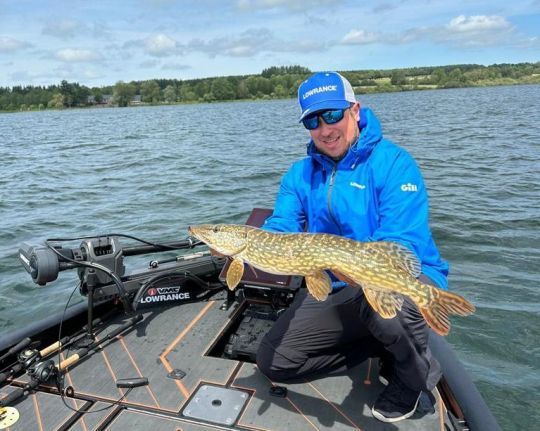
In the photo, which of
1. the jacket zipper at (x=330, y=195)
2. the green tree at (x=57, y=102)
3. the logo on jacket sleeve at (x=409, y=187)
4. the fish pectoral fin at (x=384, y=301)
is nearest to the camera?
the fish pectoral fin at (x=384, y=301)

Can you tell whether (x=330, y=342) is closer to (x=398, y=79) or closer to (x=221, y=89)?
(x=221, y=89)

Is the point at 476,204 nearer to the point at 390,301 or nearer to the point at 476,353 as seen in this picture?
the point at 476,353

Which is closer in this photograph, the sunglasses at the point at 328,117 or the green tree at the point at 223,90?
the sunglasses at the point at 328,117

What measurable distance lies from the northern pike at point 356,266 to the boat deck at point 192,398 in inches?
32.4

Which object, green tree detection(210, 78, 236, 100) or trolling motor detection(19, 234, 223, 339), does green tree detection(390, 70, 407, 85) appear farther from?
trolling motor detection(19, 234, 223, 339)

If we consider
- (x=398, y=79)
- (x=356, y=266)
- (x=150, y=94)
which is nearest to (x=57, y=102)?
(x=150, y=94)

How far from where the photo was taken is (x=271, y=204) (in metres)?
12.1

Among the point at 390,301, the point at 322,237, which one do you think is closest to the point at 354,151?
the point at 322,237

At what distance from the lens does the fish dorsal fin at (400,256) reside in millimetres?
2854

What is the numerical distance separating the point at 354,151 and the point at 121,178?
14.5 metres

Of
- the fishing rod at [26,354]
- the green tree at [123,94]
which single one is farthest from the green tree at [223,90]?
the fishing rod at [26,354]

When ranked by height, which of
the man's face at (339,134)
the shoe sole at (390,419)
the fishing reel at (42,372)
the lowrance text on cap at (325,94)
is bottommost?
the shoe sole at (390,419)

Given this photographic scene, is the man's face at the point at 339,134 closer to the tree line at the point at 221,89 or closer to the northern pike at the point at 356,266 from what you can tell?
the northern pike at the point at 356,266

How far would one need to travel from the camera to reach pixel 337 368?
3.64 m
